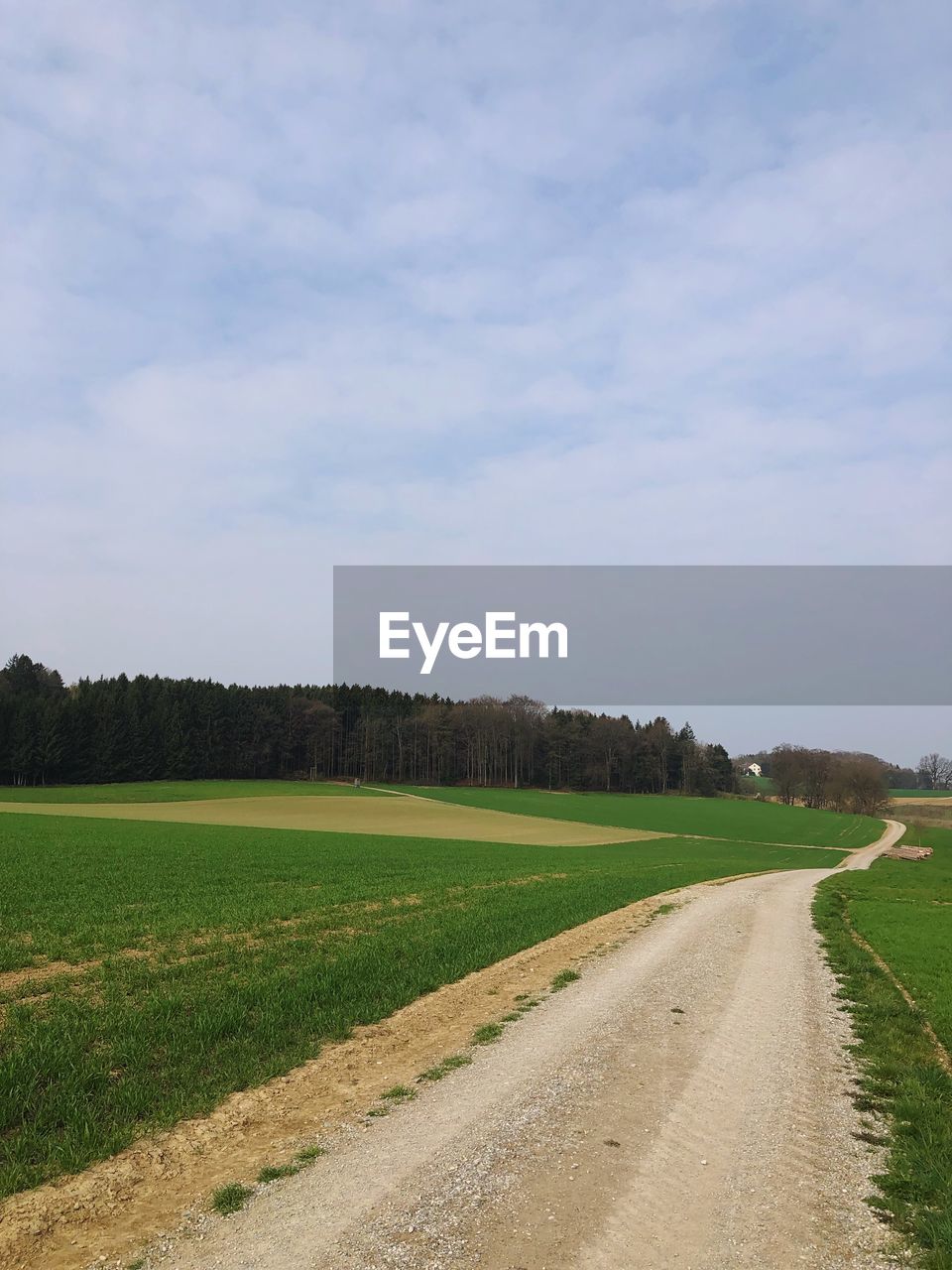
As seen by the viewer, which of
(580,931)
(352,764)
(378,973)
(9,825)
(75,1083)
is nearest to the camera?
(75,1083)

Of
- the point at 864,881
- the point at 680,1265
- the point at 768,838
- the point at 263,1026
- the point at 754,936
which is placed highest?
the point at 680,1265

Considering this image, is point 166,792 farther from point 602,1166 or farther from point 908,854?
point 602,1166

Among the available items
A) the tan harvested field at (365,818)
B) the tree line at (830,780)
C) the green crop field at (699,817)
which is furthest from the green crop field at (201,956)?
the tree line at (830,780)

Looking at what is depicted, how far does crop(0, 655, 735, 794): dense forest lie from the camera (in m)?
117

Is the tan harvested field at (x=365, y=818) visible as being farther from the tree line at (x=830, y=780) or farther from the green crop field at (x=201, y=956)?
the tree line at (x=830, y=780)

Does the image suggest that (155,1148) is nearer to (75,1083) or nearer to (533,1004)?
(75,1083)

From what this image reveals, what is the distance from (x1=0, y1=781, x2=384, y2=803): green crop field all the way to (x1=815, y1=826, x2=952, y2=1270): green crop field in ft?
261

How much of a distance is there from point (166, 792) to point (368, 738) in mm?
50723

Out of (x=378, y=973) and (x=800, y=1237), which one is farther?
(x=378, y=973)

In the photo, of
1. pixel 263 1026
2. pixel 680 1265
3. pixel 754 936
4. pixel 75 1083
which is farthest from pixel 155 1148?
pixel 754 936

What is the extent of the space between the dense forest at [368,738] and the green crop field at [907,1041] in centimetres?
10903

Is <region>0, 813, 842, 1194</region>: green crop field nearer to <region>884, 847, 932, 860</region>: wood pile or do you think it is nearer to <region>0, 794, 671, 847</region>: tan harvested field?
<region>0, 794, 671, 847</region>: tan harvested field

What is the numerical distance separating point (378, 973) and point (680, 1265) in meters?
9.25

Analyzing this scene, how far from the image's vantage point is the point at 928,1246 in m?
5.70
